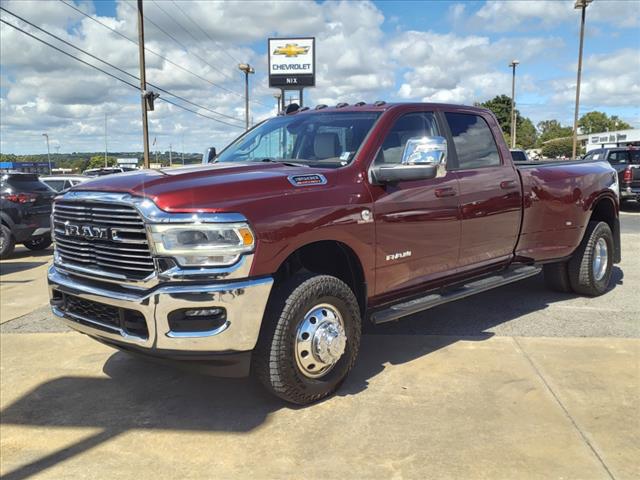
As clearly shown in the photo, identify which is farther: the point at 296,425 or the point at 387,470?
the point at 296,425

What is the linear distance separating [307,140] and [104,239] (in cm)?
188

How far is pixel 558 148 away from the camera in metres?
102

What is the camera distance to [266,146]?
15.8 ft

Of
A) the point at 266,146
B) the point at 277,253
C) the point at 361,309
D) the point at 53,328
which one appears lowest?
the point at 53,328

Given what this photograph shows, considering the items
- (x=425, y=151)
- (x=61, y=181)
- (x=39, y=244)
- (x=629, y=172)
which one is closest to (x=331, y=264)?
(x=425, y=151)

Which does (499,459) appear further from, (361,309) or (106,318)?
(106,318)

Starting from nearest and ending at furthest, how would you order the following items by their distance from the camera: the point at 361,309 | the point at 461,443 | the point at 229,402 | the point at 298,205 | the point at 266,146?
the point at 461,443, the point at 298,205, the point at 229,402, the point at 361,309, the point at 266,146

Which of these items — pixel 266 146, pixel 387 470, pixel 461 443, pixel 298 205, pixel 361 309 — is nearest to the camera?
pixel 387 470

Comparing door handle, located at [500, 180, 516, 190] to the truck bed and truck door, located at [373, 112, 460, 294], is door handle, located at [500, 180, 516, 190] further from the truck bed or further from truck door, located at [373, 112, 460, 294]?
truck door, located at [373, 112, 460, 294]

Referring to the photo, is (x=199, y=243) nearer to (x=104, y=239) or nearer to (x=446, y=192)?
(x=104, y=239)

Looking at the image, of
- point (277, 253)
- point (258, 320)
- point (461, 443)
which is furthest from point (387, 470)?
point (277, 253)

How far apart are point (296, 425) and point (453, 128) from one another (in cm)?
291

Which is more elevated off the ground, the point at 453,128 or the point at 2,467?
the point at 453,128

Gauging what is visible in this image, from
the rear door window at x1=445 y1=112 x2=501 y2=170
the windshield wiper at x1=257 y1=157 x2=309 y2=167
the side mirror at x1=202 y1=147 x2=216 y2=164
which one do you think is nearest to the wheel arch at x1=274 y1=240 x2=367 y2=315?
the windshield wiper at x1=257 y1=157 x2=309 y2=167
